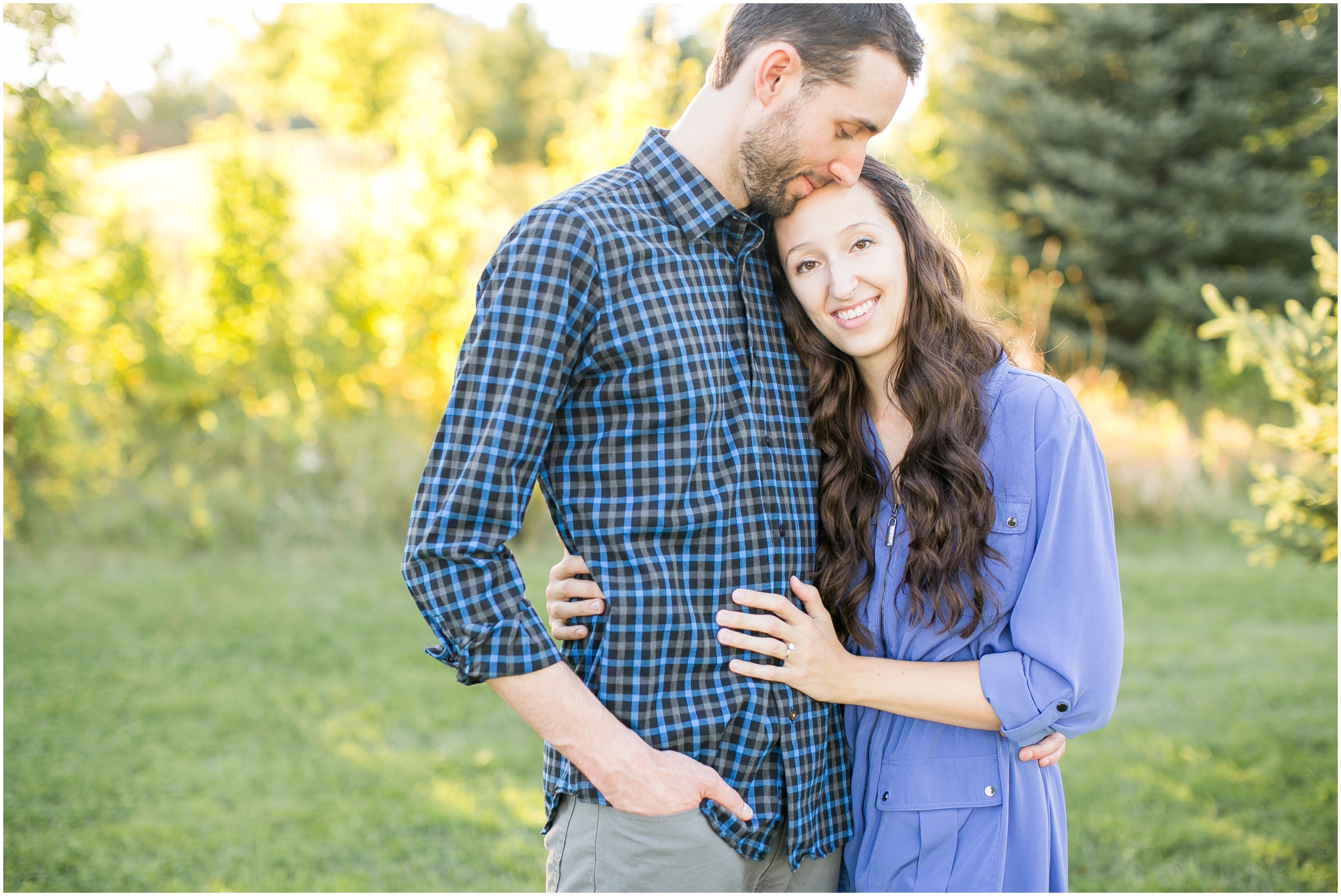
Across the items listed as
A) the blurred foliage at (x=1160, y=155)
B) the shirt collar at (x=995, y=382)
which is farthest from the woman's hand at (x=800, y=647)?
the blurred foliage at (x=1160, y=155)

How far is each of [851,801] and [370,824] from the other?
8.94 ft

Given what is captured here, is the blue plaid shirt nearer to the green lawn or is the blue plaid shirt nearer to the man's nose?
the man's nose

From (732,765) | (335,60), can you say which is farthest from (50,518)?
(335,60)

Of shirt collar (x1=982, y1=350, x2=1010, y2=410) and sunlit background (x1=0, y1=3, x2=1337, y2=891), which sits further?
sunlit background (x1=0, y1=3, x2=1337, y2=891)

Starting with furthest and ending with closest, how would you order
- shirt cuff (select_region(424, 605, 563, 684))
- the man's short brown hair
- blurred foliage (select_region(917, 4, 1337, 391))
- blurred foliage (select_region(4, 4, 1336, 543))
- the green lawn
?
blurred foliage (select_region(917, 4, 1337, 391))
blurred foliage (select_region(4, 4, 1336, 543))
the green lawn
the man's short brown hair
shirt cuff (select_region(424, 605, 563, 684))

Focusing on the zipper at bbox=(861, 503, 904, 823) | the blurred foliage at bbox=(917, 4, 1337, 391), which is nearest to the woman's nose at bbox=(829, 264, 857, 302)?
the zipper at bbox=(861, 503, 904, 823)

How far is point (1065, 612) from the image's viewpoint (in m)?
1.80

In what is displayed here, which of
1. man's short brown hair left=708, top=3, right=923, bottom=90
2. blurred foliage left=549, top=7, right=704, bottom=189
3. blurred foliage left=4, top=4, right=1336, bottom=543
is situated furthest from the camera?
blurred foliage left=549, top=7, right=704, bottom=189

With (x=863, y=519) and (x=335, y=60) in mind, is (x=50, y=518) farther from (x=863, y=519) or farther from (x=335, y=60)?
(x=335, y=60)

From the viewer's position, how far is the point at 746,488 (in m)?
1.82

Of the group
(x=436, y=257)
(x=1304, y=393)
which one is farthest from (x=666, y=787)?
(x=436, y=257)

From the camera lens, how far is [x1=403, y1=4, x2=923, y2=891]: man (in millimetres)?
1637

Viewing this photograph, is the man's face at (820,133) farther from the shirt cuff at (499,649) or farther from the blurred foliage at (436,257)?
the shirt cuff at (499,649)

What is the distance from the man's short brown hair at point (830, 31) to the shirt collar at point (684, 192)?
25 centimetres
